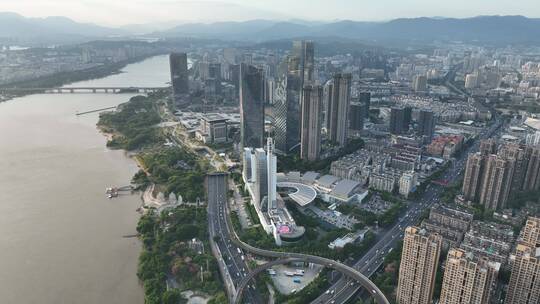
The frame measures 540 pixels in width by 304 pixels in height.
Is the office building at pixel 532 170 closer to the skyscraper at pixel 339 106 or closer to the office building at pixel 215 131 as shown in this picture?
the skyscraper at pixel 339 106

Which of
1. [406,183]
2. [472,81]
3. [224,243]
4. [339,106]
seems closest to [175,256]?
[224,243]

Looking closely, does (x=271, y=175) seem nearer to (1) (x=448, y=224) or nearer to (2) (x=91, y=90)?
(1) (x=448, y=224)

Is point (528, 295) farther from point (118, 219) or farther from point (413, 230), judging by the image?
point (118, 219)

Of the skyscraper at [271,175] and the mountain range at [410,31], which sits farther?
the mountain range at [410,31]

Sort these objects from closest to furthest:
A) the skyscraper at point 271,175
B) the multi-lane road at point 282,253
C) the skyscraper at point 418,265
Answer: the skyscraper at point 418,265, the multi-lane road at point 282,253, the skyscraper at point 271,175

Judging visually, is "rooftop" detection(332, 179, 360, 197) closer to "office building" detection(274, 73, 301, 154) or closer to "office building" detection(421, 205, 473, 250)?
"office building" detection(421, 205, 473, 250)

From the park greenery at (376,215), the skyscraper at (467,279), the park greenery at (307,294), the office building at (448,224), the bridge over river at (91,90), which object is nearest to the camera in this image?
the skyscraper at (467,279)

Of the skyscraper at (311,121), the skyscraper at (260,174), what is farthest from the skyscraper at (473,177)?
the skyscraper at (260,174)
